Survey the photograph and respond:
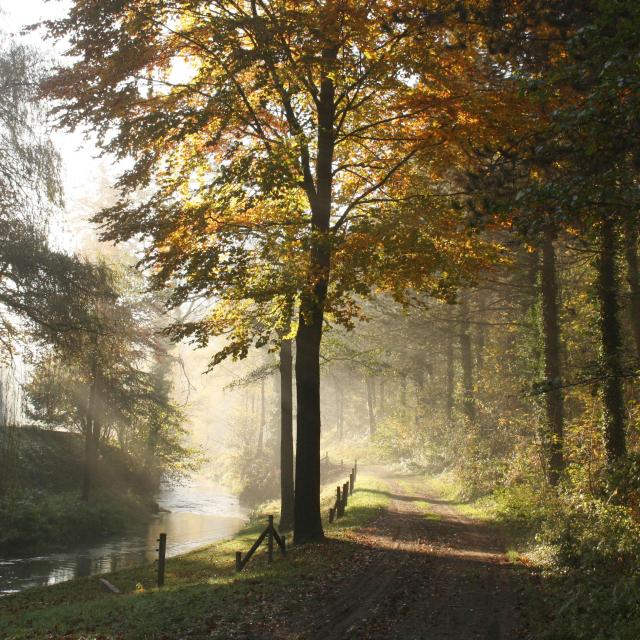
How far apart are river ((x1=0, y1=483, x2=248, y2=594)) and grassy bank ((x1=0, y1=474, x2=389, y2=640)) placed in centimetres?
349

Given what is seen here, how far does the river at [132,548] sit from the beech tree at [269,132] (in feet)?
31.3

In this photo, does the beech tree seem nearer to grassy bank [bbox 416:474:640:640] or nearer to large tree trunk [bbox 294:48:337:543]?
large tree trunk [bbox 294:48:337:543]

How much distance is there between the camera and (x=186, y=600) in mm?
10719

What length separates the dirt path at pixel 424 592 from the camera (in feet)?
28.8

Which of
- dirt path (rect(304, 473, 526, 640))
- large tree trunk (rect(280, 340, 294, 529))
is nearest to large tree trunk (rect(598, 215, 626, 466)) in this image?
dirt path (rect(304, 473, 526, 640))

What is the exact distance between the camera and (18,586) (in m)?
17.5

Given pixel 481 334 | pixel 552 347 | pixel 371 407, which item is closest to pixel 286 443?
pixel 552 347

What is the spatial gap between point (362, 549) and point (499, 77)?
11.0 metres

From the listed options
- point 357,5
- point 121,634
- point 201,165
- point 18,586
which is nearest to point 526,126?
point 357,5

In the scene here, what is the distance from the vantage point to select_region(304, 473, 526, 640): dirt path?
28.8 feet

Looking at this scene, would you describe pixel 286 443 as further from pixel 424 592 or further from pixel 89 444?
pixel 89 444

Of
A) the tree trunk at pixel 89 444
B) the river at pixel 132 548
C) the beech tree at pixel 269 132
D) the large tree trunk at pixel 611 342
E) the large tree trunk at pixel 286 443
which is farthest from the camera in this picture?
the tree trunk at pixel 89 444

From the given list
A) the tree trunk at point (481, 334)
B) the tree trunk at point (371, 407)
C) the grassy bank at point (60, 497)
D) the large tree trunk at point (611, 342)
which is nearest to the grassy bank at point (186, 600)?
the large tree trunk at point (611, 342)

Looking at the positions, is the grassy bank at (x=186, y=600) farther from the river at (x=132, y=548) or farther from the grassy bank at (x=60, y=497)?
the grassy bank at (x=60, y=497)
